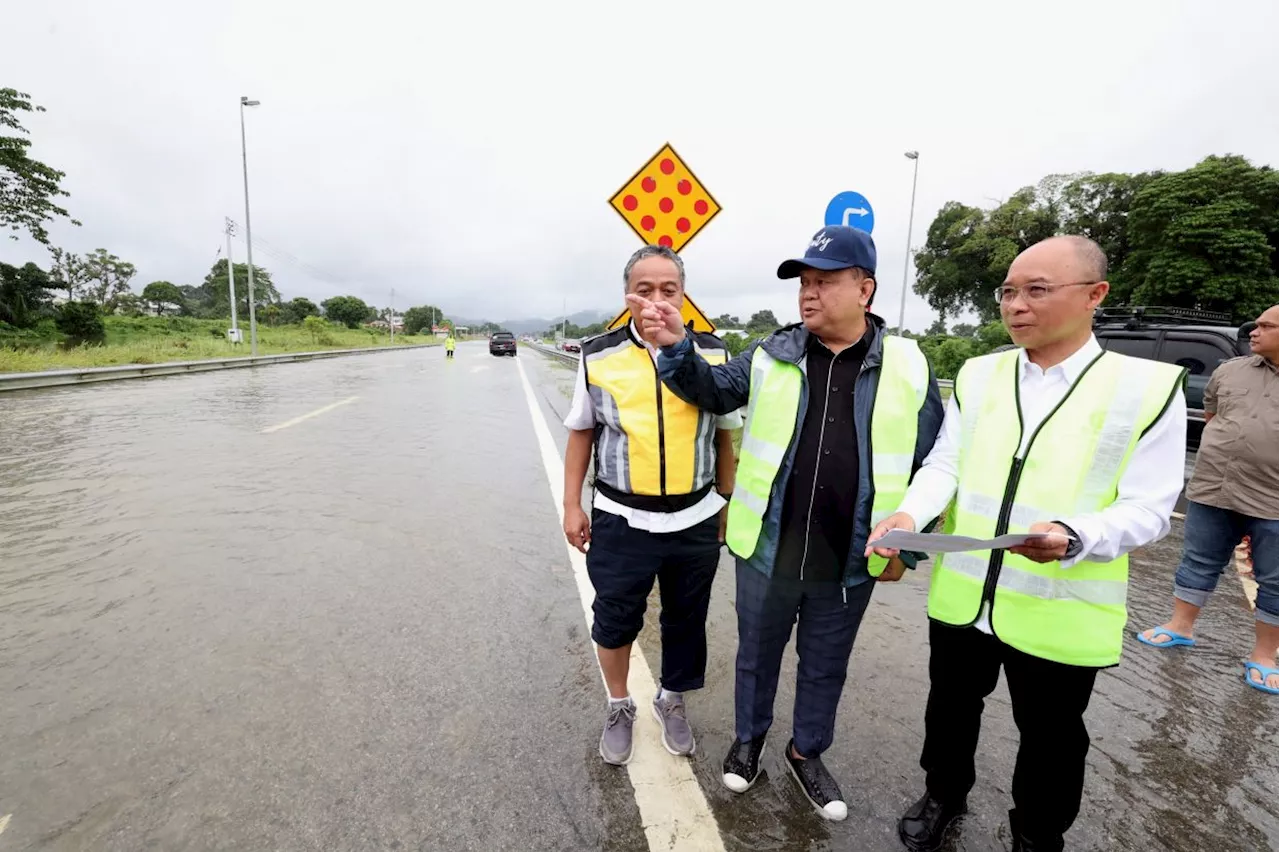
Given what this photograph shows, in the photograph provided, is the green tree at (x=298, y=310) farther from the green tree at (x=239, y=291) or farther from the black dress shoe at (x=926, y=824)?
the black dress shoe at (x=926, y=824)

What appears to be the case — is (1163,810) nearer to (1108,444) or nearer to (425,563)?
(1108,444)

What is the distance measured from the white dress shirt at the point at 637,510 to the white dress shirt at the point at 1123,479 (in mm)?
777

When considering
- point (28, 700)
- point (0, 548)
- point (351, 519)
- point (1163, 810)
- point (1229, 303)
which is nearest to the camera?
point (1163, 810)

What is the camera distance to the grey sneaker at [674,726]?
2.27 m

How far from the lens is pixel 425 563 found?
3994 mm

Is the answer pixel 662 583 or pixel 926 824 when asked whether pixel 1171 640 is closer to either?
pixel 926 824

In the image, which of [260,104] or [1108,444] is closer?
[1108,444]

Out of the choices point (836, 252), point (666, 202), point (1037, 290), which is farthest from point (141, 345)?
point (1037, 290)

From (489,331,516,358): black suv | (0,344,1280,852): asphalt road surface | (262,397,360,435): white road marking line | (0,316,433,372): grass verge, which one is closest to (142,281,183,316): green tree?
(0,316,433,372): grass verge

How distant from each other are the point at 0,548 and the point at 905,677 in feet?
19.1

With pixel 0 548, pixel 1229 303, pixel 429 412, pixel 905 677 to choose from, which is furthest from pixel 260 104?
pixel 1229 303

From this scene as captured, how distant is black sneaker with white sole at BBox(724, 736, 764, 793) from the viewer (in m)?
2.08

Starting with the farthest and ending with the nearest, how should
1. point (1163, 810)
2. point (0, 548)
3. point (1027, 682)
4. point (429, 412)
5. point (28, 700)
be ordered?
point (429, 412)
point (0, 548)
point (28, 700)
point (1163, 810)
point (1027, 682)

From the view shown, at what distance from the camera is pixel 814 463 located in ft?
6.60
